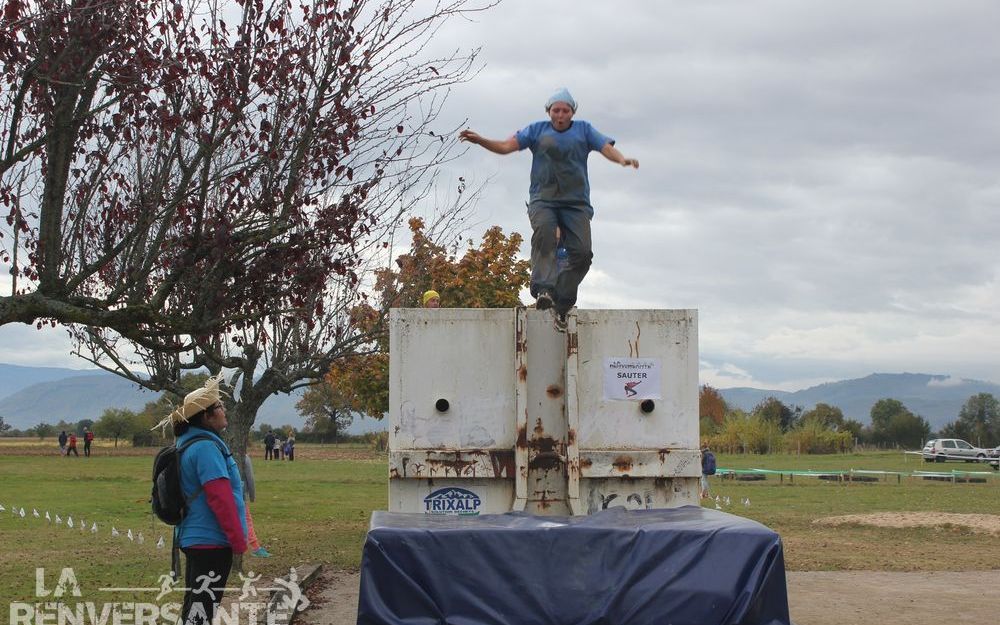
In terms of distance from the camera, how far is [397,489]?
22.6 feet

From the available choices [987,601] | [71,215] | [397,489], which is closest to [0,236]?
[71,215]

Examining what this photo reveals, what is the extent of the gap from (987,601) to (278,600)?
25.4 feet

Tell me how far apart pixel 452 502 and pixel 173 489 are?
5.34 ft

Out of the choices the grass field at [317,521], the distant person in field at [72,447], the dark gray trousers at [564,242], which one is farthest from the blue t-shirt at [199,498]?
the distant person in field at [72,447]

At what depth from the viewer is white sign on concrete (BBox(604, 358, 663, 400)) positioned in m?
6.90

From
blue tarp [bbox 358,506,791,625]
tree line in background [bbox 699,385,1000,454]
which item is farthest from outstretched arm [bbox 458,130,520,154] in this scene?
tree line in background [bbox 699,385,1000,454]

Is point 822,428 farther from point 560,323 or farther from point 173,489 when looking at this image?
point 173,489

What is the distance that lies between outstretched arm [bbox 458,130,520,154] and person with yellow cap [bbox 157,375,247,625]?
7.22ft

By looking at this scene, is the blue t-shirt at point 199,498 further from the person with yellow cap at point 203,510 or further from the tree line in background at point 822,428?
the tree line in background at point 822,428

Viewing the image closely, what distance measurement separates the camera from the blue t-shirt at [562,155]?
23.3 feet

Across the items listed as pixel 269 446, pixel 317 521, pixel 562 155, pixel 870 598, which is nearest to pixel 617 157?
pixel 562 155

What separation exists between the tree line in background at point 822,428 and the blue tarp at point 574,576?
55785 mm

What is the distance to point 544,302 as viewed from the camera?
6887 mm

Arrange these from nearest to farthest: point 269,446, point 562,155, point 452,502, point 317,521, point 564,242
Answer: point 452,502, point 562,155, point 564,242, point 317,521, point 269,446
